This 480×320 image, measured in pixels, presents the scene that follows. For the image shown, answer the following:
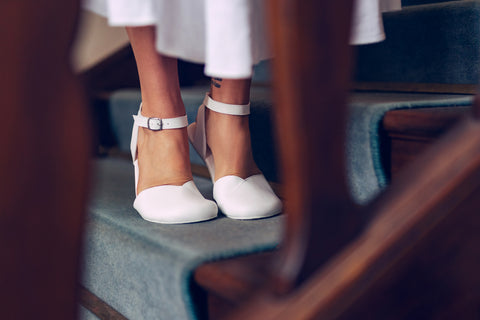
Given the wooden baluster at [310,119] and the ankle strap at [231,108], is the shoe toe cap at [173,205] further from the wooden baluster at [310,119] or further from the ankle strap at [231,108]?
the wooden baluster at [310,119]

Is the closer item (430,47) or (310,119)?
(310,119)

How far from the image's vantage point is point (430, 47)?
3.17 feet

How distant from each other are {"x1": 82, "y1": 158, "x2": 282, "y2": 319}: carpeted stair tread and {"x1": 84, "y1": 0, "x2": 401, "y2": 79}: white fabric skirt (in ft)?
0.65

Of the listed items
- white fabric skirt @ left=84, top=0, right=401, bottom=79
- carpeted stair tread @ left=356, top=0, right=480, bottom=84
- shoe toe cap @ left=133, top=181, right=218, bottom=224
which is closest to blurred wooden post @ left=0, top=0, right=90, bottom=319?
white fabric skirt @ left=84, top=0, right=401, bottom=79

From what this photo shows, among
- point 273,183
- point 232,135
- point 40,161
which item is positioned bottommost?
point 273,183

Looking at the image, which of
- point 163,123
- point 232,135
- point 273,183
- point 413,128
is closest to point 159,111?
point 163,123

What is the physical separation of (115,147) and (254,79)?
503 millimetres

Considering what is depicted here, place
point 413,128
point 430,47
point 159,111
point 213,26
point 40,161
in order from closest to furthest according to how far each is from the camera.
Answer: point 40,161 < point 213,26 < point 413,128 < point 159,111 < point 430,47

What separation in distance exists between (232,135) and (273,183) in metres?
0.16

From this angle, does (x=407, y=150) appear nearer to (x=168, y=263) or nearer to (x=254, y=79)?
(x=168, y=263)

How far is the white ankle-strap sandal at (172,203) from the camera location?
75 centimetres

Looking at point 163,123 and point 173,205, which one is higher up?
point 163,123

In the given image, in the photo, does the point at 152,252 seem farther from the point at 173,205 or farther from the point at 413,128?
the point at 413,128

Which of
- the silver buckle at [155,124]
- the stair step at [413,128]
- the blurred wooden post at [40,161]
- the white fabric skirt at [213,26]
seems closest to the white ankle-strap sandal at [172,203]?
the silver buckle at [155,124]
